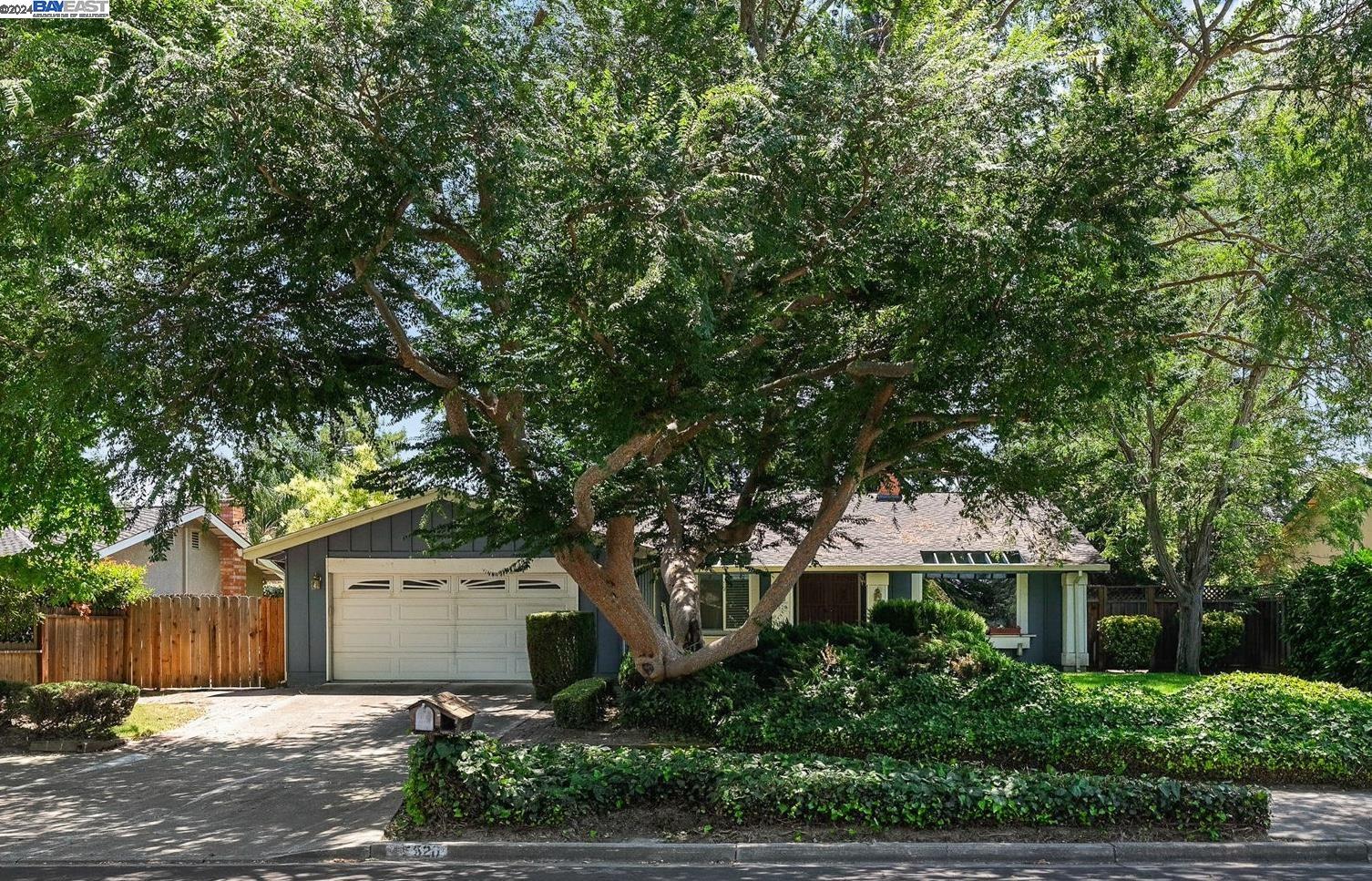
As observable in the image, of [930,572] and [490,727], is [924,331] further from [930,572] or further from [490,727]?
[930,572]

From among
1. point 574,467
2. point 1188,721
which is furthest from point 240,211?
point 1188,721

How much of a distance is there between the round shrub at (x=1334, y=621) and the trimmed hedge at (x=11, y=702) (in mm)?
18020

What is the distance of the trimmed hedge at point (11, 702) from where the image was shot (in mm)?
14547

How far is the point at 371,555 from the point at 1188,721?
42.1 feet

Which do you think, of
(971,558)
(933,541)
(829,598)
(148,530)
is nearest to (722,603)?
(829,598)

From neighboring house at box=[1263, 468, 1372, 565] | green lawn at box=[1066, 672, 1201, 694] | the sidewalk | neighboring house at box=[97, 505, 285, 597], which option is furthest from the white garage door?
neighboring house at box=[1263, 468, 1372, 565]

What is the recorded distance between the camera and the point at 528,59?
10594 mm

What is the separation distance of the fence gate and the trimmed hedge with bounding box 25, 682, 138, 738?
4.82 m

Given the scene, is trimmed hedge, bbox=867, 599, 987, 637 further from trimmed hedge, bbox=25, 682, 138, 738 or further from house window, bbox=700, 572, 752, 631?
trimmed hedge, bbox=25, 682, 138, 738

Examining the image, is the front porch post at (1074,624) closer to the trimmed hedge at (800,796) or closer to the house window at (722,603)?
the house window at (722,603)

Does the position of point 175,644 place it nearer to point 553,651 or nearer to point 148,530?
point 148,530

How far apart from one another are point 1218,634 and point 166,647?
19.1 m

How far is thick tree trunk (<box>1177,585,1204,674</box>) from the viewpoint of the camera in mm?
22188

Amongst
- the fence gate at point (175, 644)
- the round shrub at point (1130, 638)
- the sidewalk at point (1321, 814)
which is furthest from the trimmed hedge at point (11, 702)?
the round shrub at point (1130, 638)
